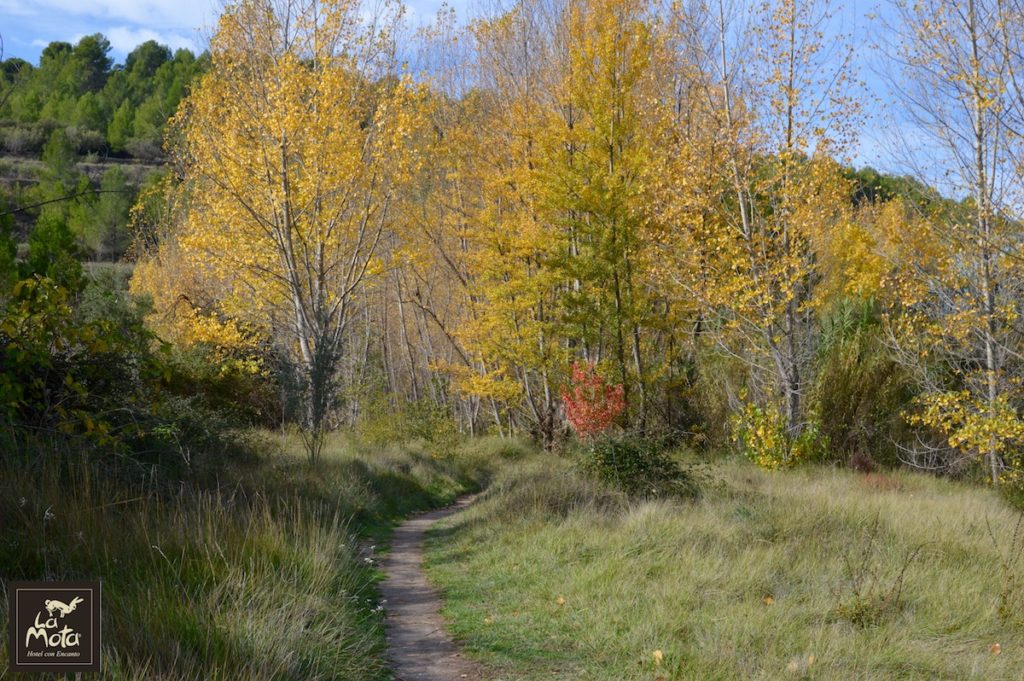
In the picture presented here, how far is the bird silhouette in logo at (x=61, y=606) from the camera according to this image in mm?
3662

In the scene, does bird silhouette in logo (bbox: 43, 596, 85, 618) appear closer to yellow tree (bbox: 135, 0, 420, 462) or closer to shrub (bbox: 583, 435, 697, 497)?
shrub (bbox: 583, 435, 697, 497)

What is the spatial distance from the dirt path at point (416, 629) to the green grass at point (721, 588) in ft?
0.59

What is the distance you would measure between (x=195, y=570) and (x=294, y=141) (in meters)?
12.8

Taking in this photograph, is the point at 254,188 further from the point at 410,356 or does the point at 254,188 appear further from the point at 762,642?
the point at 410,356

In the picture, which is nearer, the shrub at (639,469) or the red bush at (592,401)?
the shrub at (639,469)

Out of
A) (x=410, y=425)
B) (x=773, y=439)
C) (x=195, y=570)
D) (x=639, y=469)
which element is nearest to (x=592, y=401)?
(x=773, y=439)

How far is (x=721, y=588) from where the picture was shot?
6789 millimetres

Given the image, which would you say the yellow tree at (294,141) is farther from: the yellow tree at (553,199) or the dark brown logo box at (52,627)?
the dark brown logo box at (52,627)

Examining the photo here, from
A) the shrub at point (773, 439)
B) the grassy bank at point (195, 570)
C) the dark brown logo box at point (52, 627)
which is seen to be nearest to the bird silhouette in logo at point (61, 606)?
the dark brown logo box at point (52, 627)

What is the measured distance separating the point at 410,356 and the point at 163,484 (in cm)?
2626

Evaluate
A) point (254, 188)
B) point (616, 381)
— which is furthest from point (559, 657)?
point (254, 188)

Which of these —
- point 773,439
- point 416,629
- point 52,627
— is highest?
point 52,627

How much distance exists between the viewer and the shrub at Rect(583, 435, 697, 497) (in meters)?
11.3

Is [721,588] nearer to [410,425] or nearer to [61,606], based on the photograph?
[61,606]
